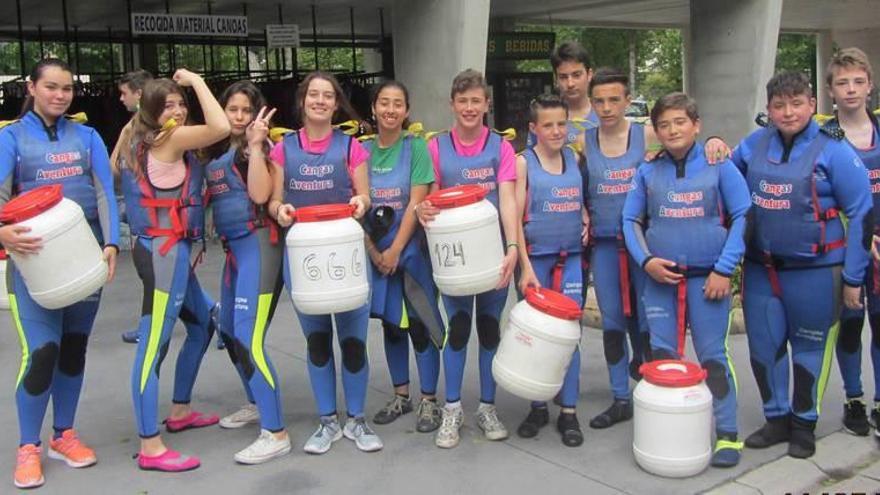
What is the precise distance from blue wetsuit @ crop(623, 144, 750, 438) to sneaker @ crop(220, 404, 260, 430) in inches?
83.7

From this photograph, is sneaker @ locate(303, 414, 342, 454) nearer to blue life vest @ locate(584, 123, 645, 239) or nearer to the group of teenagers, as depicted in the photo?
the group of teenagers

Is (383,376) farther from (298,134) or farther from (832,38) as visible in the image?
(832,38)

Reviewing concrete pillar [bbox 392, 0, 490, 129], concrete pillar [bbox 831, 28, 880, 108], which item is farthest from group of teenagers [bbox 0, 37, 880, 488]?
concrete pillar [bbox 831, 28, 880, 108]

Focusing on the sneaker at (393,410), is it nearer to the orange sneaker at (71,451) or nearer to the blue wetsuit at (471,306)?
the blue wetsuit at (471,306)

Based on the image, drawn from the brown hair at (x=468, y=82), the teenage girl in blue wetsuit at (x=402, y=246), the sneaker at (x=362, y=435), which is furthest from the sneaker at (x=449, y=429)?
the brown hair at (x=468, y=82)

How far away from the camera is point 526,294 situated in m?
4.03

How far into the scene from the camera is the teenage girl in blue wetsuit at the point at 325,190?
161 inches

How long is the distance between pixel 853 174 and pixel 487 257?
5.34ft

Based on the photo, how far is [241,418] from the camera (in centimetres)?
467

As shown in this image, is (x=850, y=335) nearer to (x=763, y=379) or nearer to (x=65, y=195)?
(x=763, y=379)

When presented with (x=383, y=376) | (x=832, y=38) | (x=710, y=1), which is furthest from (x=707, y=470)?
(x=832, y=38)

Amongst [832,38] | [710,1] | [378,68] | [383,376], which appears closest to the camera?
[383,376]

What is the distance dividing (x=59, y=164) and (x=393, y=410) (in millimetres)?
2051

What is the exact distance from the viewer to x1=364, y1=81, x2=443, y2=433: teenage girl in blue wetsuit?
420 centimetres
